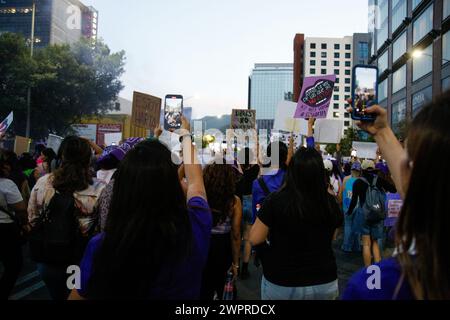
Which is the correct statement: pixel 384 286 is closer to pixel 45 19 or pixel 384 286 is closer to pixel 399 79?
pixel 399 79

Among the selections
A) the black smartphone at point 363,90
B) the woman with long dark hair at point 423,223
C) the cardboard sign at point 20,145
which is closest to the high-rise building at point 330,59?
the cardboard sign at point 20,145

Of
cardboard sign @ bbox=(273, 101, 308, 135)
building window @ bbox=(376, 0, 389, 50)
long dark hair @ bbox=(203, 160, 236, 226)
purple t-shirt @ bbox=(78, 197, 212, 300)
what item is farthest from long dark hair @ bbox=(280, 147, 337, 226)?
building window @ bbox=(376, 0, 389, 50)

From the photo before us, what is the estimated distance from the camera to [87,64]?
1292 inches

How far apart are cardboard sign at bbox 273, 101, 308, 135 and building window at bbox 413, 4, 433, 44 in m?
35.9

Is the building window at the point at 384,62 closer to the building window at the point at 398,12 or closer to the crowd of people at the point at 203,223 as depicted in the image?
the building window at the point at 398,12

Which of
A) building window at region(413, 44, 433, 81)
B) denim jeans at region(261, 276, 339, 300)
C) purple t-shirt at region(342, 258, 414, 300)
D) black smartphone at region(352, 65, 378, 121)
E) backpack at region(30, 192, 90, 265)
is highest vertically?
building window at region(413, 44, 433, 81)

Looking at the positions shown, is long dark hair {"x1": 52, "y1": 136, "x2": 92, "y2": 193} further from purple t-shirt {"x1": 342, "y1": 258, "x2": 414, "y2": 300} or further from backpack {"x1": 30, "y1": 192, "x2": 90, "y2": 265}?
purple t-shirt {"x1": 342, "y1": 258, "x2": 414, "y2": 300}

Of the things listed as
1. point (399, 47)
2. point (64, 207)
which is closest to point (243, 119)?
point (64, 207)

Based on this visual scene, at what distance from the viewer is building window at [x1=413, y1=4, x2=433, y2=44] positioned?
1491 inches

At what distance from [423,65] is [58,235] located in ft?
142

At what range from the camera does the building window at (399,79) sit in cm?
4634

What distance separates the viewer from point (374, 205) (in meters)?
6.48
